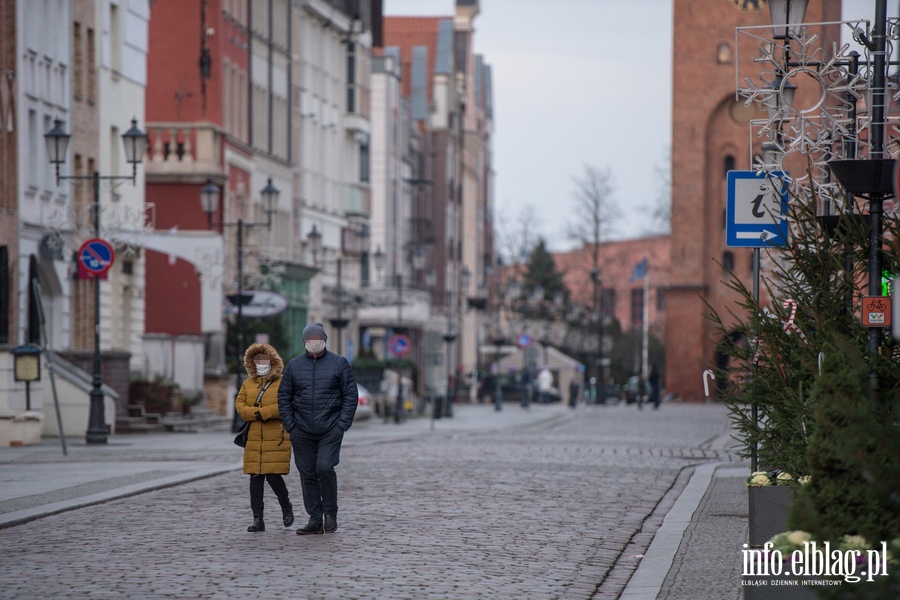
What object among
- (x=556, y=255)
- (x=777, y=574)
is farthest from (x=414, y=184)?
(x=556, y=255)

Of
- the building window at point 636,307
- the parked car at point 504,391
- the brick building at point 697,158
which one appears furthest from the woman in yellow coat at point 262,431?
the building window at point 636,307

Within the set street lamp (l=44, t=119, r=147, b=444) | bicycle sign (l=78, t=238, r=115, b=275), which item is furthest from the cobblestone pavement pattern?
street lamp (l=44, t=119, r=147, b=444)

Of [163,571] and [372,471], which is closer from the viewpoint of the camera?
[163,571]

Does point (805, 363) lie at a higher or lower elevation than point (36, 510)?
higher

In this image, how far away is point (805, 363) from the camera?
12648 millimetres

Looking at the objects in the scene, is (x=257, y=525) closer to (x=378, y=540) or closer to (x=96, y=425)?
(x=378, y=540)

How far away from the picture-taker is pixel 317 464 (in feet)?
47.3

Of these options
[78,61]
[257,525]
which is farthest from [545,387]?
[257,525]

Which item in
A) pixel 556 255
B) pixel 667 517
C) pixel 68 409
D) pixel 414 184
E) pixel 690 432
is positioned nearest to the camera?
pixel 667 517

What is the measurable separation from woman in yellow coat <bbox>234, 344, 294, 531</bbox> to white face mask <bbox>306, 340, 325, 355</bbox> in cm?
45

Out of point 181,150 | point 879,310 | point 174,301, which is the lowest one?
point 174,301

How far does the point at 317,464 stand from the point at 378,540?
809 mm

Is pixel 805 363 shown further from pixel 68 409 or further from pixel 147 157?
pixel 147 157

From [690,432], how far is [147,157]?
753 inches
